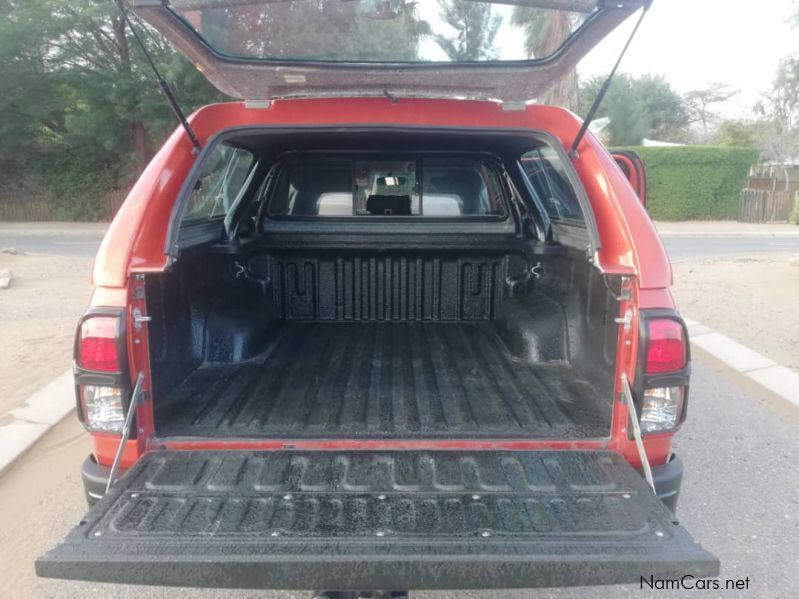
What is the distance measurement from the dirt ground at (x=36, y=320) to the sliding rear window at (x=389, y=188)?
2.54 m

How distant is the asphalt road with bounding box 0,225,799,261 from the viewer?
587 inches

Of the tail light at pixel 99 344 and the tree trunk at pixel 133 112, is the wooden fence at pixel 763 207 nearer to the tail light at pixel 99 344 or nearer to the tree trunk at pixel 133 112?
the tree trunk at pixel 133 112

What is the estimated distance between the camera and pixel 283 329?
4.15 metres

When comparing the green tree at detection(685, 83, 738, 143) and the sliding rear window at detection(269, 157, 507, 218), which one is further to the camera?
the green tree at detection(685, 83, 738, 143)

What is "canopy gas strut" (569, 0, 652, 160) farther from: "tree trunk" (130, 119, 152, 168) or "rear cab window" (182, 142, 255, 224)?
"tree trunk" (130, 119, 152, 168)

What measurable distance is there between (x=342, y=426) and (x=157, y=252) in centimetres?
105

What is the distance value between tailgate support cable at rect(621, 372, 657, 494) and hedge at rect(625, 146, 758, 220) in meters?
22.9

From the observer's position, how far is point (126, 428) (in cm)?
213

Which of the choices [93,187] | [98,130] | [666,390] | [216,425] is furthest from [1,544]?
[93,187]

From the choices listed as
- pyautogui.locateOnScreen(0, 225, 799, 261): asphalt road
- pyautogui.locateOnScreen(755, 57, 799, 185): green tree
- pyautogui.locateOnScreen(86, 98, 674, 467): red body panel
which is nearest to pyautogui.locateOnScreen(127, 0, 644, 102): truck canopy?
pyautogui.locateOnScreen(86, 98, 674, 467): red body panel

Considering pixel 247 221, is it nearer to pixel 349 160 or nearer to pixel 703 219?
pixel 349 160

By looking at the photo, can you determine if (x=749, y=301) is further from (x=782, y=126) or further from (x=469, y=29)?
(x=782, y=126)

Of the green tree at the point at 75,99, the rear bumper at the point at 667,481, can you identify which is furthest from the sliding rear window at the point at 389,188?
the green tree at the point at 75,99

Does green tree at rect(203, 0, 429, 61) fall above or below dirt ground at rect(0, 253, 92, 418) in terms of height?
above
